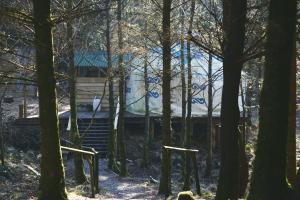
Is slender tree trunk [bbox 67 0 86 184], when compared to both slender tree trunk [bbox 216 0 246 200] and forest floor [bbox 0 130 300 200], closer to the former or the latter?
forest floor [bbox 0 130 300 200]

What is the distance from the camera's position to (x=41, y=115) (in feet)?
26.3

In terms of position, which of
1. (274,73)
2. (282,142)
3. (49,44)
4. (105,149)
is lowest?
(105,149)

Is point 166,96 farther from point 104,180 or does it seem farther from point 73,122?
point 104,180

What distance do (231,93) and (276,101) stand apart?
230 centimetres

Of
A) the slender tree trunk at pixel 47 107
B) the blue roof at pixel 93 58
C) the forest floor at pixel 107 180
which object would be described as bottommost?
the forest floor at pixel 107 180

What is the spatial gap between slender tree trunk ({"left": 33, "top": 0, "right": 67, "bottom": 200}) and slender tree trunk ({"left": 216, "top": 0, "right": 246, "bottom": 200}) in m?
2.98

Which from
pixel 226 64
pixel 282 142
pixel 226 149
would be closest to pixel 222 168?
pixel 226 149

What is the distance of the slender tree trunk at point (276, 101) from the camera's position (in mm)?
6770

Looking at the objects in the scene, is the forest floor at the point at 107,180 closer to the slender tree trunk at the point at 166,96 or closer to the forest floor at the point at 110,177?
the forest floor at the point at 110,177

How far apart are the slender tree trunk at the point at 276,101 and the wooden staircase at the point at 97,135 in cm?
1931

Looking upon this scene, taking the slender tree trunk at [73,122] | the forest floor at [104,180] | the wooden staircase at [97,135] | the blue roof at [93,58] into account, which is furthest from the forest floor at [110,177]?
the blue roof at [93,58]

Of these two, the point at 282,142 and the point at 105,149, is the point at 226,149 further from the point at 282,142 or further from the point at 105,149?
the point at 105,149

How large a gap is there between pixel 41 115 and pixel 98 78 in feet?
80.2

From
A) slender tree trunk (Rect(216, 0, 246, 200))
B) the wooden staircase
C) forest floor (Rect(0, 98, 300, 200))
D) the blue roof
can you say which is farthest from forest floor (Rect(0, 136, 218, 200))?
the blue roof
